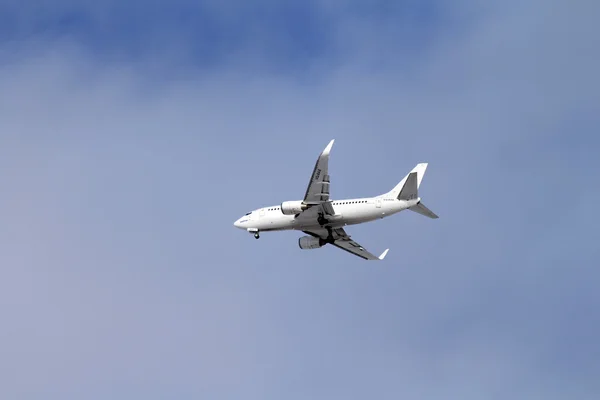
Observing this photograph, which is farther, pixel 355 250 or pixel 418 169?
pixel 355 250

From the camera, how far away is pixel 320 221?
119000 mm

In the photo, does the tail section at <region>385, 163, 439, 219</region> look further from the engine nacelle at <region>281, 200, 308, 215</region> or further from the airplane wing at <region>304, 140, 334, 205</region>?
the engine nacelle at <region>281, 200, 308, 215</region>

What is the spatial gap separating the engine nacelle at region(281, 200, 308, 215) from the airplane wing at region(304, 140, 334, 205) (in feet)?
2.98

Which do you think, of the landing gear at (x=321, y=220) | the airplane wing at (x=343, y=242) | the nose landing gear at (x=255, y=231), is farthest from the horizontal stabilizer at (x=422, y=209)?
the nose landing gear at (x=255, y=231)

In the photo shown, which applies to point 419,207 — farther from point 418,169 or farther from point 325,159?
point 325,159

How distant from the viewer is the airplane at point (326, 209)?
11388cm

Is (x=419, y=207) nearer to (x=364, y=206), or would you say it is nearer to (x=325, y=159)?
(x=364, y=206)

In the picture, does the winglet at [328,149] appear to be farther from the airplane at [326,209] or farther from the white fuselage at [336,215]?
the white fuselage at [336,215]

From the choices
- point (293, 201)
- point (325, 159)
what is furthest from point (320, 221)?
point (325, 159)

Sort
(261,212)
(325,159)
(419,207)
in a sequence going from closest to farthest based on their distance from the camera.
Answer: (325,159), (419,207), (261,212)

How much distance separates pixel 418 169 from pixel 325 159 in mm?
12783

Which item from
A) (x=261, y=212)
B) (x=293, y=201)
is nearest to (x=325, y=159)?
(x=293, y=201)

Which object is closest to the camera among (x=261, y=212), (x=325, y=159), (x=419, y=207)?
(x=325, y=159)

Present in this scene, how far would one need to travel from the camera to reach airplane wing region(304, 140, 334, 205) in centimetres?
10969
